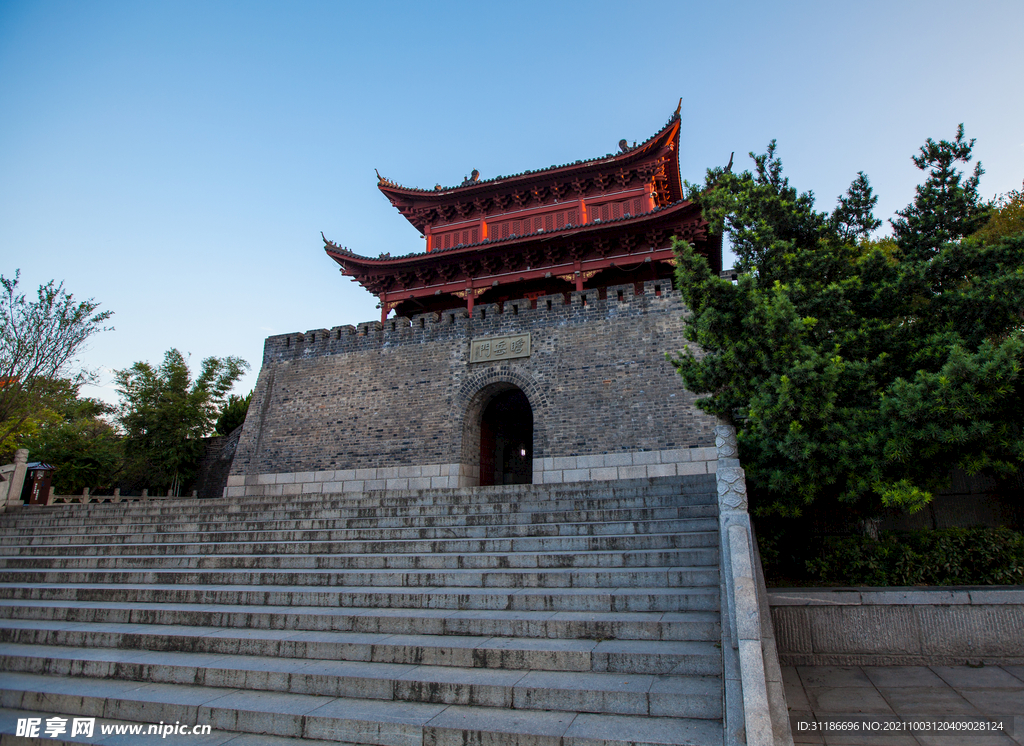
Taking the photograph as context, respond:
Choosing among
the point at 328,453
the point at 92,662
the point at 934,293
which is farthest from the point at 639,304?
the point at 92,662

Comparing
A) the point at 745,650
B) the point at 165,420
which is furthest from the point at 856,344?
the point at 165,420

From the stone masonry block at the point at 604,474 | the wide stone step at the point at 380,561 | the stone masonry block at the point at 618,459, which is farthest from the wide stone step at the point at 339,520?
the stone masonry block at the point at 618,459

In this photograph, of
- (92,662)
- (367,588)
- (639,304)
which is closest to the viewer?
(92,662)

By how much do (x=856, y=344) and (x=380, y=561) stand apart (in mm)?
5314

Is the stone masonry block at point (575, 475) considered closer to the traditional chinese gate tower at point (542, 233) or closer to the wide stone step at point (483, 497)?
the wide stone step at point (483, 497)

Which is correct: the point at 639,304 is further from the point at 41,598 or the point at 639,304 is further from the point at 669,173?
the point at 41,598

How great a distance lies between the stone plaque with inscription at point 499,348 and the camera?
11.3 metres

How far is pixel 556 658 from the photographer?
322 centimetres

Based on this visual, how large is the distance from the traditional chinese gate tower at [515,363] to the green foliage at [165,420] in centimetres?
686

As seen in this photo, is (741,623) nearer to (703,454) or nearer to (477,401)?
(703,454)

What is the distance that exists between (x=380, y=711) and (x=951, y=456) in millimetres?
Result: 5236

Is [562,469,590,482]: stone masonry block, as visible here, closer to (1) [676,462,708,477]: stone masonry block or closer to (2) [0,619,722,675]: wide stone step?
(1) [676,462,708,477]: stone masonry block

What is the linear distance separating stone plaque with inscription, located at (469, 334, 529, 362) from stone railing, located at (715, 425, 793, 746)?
308 inches

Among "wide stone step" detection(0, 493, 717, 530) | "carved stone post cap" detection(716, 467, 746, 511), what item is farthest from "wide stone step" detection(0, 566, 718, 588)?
"wide stone step" detection(0, 493, 717, 530)
